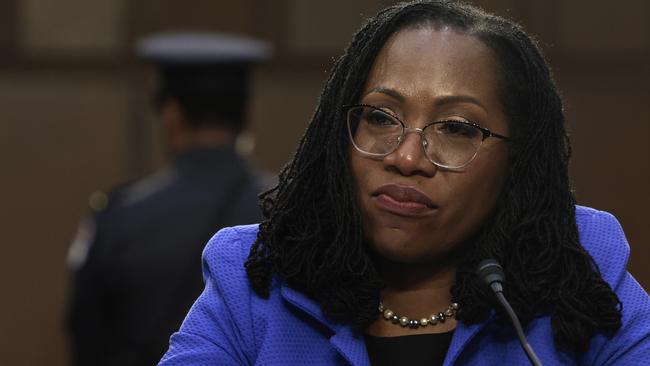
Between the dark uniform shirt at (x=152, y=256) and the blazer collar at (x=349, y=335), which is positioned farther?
the dark uniform shirt at (x=152, y=256)

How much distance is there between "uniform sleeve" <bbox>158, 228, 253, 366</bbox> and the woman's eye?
1.08 feet

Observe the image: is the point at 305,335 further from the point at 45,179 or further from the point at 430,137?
the point at 45,179

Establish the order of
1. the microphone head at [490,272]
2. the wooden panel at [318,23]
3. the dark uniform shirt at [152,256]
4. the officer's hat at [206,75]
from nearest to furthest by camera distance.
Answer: the microphone head at [490,272], the dark uniform shirt at [152,256], the officer's hat at [206,75], the wooden panel at [318,23]

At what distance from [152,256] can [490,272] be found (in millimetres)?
1497

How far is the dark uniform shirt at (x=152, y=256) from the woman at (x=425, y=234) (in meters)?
1.16

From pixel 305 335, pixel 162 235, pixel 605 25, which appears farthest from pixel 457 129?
pixel 605 25

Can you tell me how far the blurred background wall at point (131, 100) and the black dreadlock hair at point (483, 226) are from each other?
298 centimetres

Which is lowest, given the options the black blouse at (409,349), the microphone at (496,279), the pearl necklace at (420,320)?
the black blouse at (409,349)

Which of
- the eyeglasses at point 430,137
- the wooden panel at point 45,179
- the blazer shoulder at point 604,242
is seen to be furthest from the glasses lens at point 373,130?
the wooden panel at point 45,179

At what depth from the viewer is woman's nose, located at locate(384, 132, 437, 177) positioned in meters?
1.88

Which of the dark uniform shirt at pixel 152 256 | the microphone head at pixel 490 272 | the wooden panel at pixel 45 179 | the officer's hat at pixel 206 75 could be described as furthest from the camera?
the wooden panel at pixel 45 179

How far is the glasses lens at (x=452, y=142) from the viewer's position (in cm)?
190

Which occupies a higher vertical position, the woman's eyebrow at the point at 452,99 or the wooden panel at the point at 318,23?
the woman's eyebrow at the point at 452,99

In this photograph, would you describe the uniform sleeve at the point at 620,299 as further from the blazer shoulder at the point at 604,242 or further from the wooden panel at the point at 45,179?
the wooden panel at the point at 45,179
